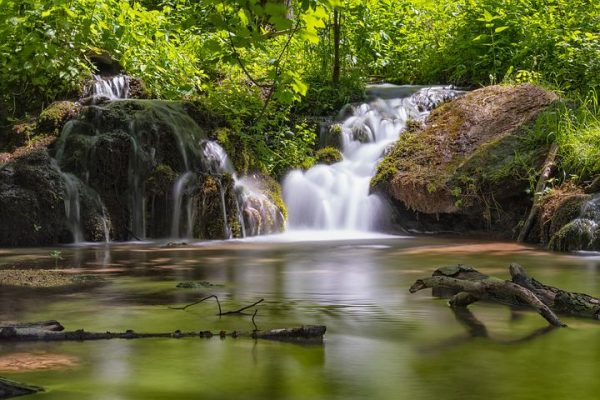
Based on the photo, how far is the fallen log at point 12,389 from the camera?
3168 millimetres

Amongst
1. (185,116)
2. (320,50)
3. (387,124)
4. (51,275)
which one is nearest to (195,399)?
(51,275)

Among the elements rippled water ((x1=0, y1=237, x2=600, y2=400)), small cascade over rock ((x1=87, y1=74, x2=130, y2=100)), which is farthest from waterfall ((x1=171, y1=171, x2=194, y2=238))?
rippled water ((x1=0, y1=237, x2=600, y2=400))

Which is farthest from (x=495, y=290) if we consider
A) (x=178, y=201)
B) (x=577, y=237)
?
(x=178, y=201)

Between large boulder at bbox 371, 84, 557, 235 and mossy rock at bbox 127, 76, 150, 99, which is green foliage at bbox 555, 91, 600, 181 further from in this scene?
mossy rock at bbox 127, 76, 150, 99

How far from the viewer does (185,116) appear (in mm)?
12570

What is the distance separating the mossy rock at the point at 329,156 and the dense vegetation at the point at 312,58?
20cm

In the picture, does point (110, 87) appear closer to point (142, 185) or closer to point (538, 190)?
point (142, 185)

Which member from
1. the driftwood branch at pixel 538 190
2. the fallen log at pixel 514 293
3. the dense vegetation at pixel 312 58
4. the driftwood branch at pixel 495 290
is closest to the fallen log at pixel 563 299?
the fallen log at pixel 514 293

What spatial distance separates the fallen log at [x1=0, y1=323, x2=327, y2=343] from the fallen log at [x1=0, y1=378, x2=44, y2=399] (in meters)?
0.89

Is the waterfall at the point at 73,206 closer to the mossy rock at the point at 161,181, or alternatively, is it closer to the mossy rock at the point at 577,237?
the mossy rock at the point at 161,181

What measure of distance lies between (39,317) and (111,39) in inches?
373

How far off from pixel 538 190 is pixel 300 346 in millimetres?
7399

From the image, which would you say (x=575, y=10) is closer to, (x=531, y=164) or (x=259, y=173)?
(x=531, y=164)

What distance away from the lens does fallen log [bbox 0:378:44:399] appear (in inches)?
125
